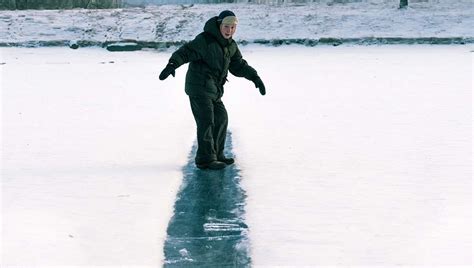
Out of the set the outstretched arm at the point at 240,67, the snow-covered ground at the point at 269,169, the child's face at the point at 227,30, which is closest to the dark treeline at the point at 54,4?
the snow-covered ground at the point at 269,169

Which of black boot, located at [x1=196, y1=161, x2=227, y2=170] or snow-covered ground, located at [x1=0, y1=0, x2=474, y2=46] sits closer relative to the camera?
black boot, located at [x1=196, y1=161, x2=227, y2=170]

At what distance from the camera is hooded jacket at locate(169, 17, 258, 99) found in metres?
6.95

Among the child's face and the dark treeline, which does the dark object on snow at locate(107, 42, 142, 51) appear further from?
the child's face

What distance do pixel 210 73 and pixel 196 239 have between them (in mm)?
2376

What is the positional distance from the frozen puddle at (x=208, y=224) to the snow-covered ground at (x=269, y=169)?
0.09 meters

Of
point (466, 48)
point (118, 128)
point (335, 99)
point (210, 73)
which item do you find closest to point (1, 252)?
point (210, 73)

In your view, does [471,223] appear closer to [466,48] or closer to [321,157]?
[321,157]

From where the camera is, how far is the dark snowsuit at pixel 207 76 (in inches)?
274

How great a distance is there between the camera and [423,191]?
643 centimetres

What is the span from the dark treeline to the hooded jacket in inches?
1266

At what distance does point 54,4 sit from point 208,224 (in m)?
34.4

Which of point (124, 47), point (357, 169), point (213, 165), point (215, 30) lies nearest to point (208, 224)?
point (213, 165)

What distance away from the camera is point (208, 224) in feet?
17.8

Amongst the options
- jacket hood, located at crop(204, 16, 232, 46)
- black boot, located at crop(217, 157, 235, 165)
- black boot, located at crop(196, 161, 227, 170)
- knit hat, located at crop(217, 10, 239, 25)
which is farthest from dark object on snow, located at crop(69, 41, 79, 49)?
knit hat, located at crop(217, 10, 239, 25)
